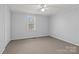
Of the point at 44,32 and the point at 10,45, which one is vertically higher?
the point at 44,32

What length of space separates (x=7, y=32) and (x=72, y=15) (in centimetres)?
253

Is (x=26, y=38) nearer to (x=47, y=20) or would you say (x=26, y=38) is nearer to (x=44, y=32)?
(x=44, y=32)

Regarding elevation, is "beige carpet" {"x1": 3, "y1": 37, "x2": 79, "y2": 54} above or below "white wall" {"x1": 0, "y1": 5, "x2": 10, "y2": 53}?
below

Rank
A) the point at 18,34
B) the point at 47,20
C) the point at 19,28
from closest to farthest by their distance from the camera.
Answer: the point at 19,28, the point at 18,34, the point at 47,20

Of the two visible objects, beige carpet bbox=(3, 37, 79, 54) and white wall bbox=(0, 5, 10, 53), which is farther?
white wall bbox=(0, 5, 10, 53)

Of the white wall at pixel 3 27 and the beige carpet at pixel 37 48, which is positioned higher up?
the white wall at pixel 3 27

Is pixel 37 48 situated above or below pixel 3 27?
below

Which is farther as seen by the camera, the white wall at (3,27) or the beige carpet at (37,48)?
the white wall at (3,27)

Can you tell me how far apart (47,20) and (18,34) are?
113cm

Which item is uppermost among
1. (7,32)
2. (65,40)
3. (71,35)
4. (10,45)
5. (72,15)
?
(72,15)
